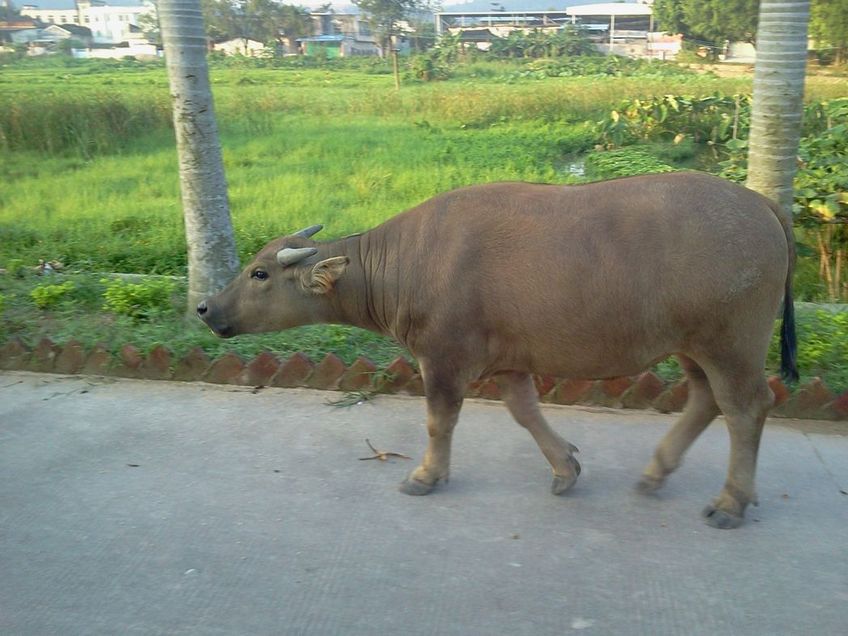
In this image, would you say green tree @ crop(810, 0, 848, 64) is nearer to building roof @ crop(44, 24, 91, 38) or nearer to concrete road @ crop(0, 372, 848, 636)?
concrete road @ crop(0, 372, 848, 636)

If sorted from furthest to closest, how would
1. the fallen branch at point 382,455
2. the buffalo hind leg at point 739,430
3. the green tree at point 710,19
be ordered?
the green tree at point 710,19 < the fallen branch at point 382,455 < the buffalo hind leg at point 739,430

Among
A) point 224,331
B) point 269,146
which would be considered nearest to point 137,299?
point 224,331

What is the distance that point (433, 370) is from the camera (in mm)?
4051

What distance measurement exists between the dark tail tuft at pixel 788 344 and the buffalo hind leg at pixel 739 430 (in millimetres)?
286

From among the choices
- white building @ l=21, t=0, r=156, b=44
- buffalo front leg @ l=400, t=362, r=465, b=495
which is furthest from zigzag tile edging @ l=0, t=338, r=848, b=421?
white building @ l=21, t=0, r=156, b=44

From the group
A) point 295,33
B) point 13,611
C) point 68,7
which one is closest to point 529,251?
point 13,611

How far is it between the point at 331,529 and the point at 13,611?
1330 millimetres

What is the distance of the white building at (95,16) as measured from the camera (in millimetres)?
14086

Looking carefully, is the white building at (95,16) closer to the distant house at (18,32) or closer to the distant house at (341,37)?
the distant house at (18,32)

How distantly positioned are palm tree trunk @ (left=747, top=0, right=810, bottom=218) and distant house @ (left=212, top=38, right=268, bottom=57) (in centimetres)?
963

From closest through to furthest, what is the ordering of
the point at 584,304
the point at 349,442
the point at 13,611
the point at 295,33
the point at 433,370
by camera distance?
the point at 13,611
the point at 584,304
the point at 433,370
the point at 349,442
the point at 295,33

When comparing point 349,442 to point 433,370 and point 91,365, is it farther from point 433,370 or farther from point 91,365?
point 91,365

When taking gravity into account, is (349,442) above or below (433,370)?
below

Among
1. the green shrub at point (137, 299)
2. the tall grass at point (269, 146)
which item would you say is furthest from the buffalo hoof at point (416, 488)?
the tall grass at point (269, 146)
